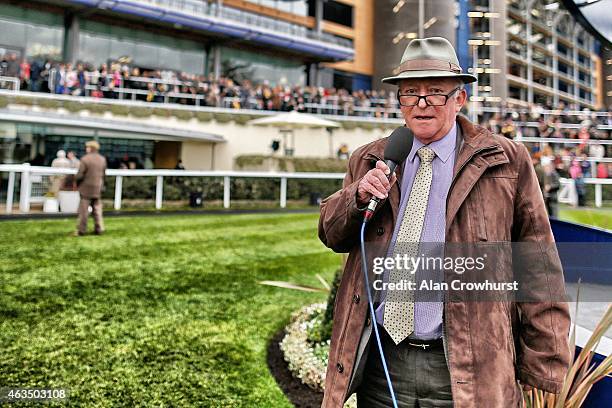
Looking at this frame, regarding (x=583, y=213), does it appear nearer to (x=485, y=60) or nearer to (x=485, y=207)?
(x=485, y=60)

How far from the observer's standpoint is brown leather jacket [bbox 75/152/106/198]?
814cm

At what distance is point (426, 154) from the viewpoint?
4.92 feet

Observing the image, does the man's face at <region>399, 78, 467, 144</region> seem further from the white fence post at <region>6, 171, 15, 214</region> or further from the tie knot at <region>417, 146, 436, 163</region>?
the white fence post at <region>6, 171, 15, 214</region>

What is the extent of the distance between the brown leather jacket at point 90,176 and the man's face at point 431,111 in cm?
788

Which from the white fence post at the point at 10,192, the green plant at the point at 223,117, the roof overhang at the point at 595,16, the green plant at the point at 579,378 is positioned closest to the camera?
the green plant at the point at 579,378

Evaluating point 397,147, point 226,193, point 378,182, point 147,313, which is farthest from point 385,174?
point 226,193

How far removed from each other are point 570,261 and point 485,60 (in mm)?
1865

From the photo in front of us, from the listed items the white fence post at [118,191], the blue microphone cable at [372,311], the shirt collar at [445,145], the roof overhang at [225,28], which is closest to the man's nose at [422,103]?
the shirt collar at [445,145]

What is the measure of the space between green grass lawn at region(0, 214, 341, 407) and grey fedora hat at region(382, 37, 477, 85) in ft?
A: 7.54

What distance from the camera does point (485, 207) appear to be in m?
1.38

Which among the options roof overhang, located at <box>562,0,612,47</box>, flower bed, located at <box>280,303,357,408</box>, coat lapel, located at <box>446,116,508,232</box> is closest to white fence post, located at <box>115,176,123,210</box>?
flower bed, located at <box>280,303,357,408</box>

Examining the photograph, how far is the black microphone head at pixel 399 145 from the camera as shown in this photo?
147 cm

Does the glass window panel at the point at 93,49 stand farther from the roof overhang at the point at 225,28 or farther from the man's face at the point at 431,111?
the man's face at the point at 431,111

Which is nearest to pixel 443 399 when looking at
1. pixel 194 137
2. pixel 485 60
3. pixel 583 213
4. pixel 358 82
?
pixel 583 213
